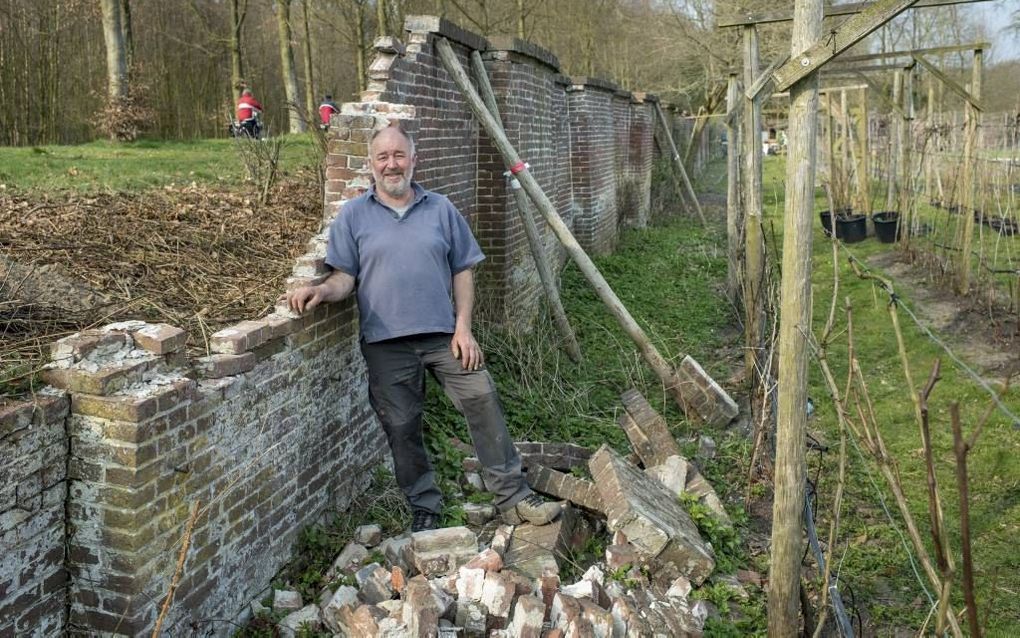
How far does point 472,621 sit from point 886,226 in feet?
43.6

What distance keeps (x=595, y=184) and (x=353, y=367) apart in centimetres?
841

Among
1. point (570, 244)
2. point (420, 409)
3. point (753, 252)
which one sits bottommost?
point (420, 409)

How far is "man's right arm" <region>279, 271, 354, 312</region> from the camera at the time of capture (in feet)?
13.0

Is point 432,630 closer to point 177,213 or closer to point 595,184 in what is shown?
point 177,213

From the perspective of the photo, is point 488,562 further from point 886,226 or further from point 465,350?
point 886,226

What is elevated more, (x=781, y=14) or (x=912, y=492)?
(x=781, y=14)

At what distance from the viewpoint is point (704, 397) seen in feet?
21.1

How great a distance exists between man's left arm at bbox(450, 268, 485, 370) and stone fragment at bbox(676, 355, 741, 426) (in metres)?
2.65

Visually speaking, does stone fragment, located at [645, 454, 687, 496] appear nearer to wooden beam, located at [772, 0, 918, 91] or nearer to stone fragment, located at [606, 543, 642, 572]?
stone fragment, located at [606, 543, 642, 572]

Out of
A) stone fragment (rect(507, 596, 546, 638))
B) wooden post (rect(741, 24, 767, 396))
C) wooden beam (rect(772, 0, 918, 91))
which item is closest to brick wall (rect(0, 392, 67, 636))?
stone fragment (rect(507, 596, 546, 638))

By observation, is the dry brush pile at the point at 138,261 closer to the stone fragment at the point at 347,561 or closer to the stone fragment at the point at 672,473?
the stone fragment at the point at 347,561

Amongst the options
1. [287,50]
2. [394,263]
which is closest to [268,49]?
[287,50]

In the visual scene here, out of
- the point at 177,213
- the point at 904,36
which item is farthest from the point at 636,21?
the point at 177,213

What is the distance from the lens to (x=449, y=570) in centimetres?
378
